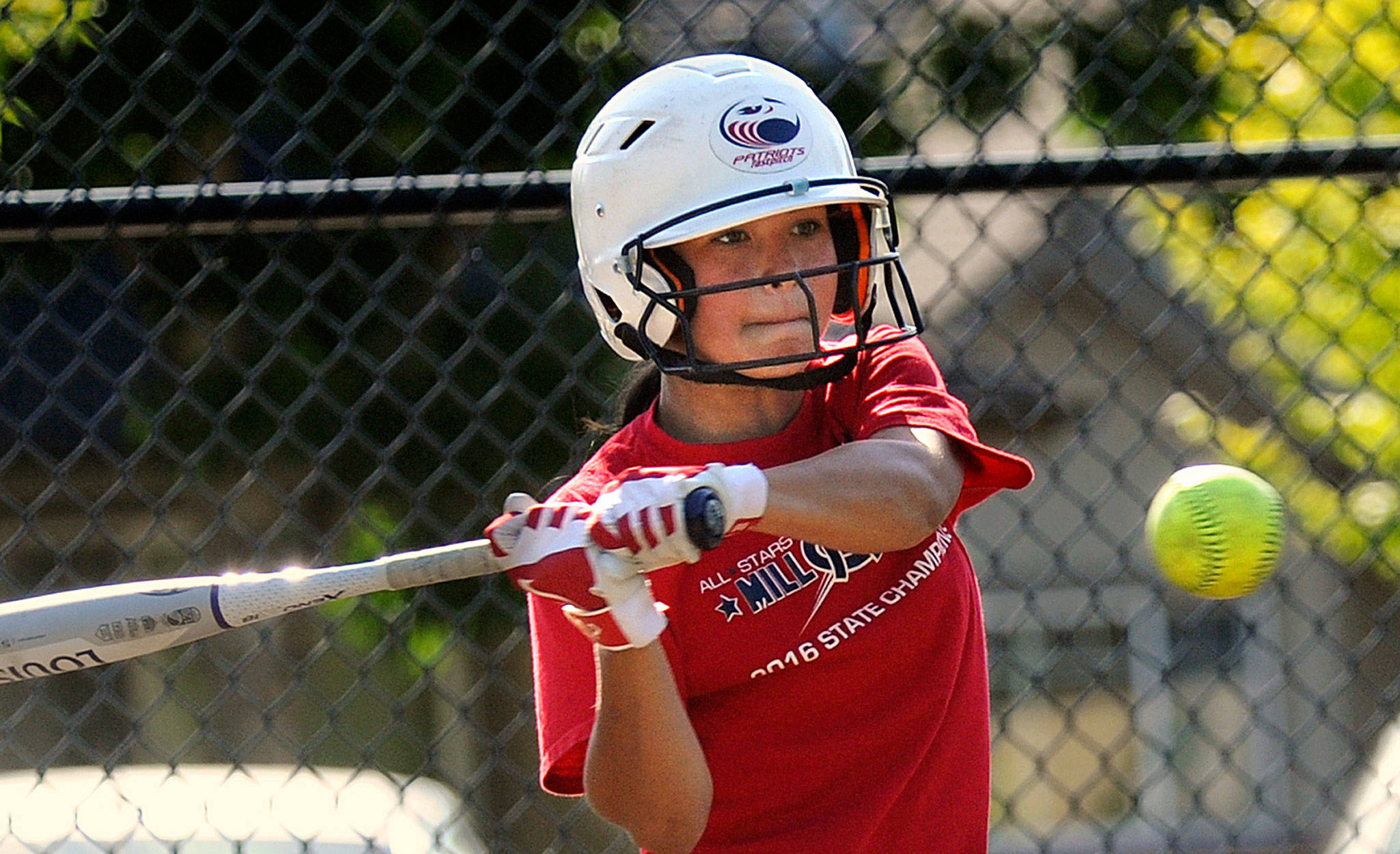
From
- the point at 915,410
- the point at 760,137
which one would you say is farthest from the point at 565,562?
the point at 760,137

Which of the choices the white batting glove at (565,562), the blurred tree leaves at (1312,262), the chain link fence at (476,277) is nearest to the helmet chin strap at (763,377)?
the white batting glove at (565,562)

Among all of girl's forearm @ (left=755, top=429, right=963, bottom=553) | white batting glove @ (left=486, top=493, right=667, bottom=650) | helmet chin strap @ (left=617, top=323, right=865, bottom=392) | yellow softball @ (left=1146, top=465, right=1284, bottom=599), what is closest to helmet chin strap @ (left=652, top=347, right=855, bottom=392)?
helmet chin strap @ (left=617, top=323, right=865, bottom=392)

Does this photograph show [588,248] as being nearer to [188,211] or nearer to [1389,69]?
[188,211]

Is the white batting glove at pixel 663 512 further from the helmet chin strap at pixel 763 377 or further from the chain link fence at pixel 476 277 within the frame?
the chain link fence at pixel 476 277

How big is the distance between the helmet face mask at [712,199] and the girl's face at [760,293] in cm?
1

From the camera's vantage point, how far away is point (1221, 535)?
2.41m

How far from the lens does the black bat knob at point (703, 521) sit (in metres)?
1.66

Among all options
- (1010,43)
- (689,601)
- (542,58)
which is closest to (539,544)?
(689,601)

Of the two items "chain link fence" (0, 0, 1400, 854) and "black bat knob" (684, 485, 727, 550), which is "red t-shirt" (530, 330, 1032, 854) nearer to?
"black bat knob" (684, 485, 727, 550)

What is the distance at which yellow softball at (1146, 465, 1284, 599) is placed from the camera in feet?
7.90

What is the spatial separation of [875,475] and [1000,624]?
905 cm

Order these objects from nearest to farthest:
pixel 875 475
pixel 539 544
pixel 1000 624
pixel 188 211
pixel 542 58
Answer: pixel 539 544 → pixel 875 475 → pixel 188 211 → pixel 542 58 → pixel 1000 624

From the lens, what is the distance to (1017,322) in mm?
11180

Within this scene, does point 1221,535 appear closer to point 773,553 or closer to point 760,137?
point 773,553
